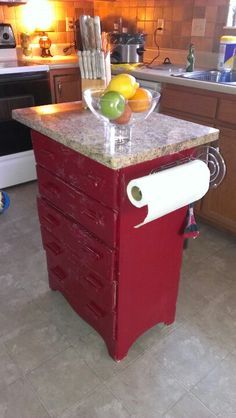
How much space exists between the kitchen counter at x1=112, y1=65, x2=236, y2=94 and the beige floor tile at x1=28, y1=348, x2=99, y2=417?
1.58 meters

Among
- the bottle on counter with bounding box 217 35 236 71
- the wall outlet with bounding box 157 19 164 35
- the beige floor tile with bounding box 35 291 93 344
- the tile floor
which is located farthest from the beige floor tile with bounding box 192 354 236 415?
the wall outlet with bounding box 157 19 164 35

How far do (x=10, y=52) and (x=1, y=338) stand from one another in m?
2.40

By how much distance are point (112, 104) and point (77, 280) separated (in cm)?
80

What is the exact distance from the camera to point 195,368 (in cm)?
138

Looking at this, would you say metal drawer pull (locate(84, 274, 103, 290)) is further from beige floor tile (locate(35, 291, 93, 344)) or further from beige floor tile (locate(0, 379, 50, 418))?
beige floor tile (locate(0, 379, 50, 418))

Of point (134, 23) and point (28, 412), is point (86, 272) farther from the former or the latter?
point (134, 23)

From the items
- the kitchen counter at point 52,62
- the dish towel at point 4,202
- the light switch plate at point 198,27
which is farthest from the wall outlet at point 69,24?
the dish towel at point 4,202

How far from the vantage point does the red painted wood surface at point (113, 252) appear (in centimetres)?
109

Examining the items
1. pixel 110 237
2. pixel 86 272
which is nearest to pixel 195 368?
pixel 86 272

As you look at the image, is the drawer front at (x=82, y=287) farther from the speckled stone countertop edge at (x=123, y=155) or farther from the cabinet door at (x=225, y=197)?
the cabinet door at (x=225, y=197)

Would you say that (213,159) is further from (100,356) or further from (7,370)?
(7,370)

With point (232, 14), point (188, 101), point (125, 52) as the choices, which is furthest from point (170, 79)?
point (232, 14)

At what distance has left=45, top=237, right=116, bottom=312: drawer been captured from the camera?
1.26m

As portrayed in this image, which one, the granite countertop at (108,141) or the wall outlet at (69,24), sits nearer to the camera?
the granite countertop at (108,141)
